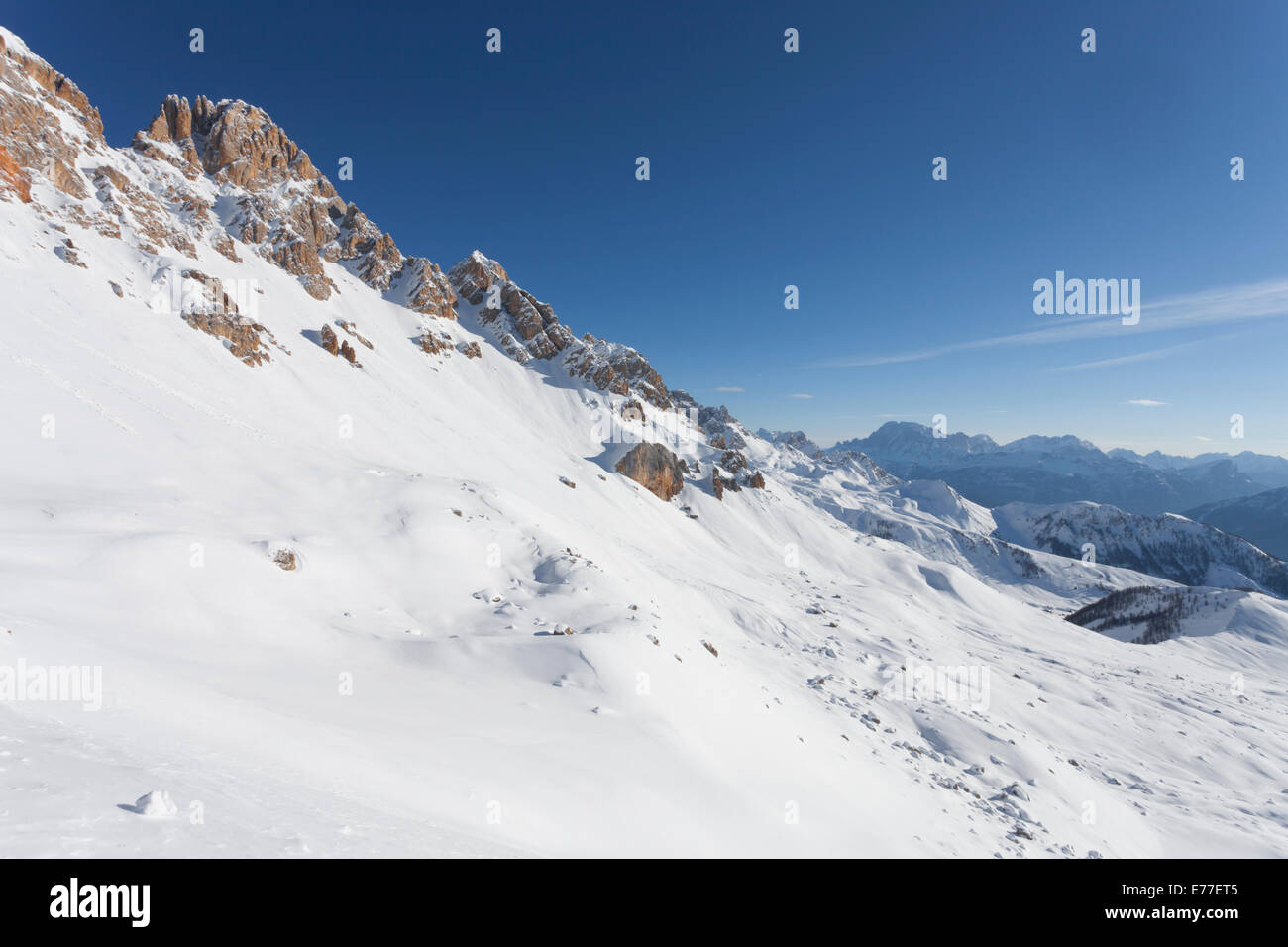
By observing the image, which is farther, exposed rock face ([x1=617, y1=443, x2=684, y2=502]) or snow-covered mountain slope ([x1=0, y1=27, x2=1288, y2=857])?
exposed rock face ([x1=617, y1=443, x2=684, y2=502])

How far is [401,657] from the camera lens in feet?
52.5

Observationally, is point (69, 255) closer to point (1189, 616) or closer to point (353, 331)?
point (353, 331)

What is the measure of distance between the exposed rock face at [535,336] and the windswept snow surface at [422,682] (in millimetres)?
66439

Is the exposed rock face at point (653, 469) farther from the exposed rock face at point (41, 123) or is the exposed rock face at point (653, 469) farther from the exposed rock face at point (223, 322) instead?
the exposed rock face at point (41, 123)

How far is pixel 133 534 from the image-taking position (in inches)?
675

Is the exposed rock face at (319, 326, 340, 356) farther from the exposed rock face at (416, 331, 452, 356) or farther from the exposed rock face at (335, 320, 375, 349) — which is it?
the exposed rock face at (416, 331, 452, 356)

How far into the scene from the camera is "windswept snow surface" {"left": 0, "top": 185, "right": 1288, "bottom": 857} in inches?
303

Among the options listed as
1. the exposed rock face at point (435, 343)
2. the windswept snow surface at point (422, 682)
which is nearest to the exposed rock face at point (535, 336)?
the exposed rock face at point (435, 343)

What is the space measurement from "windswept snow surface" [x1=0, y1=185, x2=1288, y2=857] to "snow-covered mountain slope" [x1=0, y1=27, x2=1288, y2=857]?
119mm

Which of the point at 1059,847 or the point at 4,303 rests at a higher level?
the point at 4,303

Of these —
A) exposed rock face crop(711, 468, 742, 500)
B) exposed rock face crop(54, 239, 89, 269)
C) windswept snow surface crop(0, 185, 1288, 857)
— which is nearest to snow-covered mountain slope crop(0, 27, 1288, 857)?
windswept snow surface crop(0, 185, 1288, 857)
